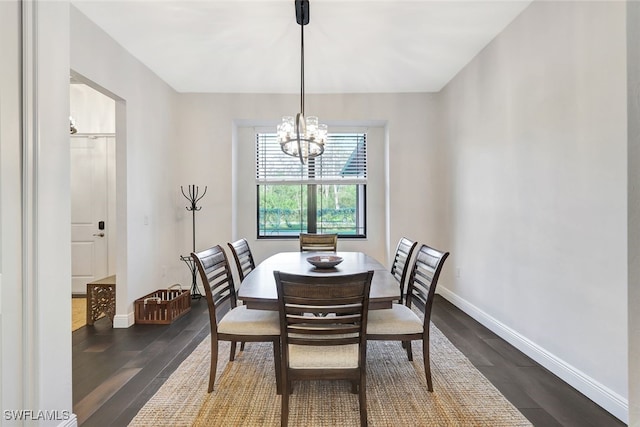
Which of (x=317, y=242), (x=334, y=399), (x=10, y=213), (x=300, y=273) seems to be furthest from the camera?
(x=317, y=242)

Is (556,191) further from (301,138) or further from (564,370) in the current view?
(301,138)

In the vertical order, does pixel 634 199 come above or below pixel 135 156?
below

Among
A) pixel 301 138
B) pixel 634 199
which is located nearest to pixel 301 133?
pixel 301 138

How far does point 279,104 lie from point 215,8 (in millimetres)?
1792

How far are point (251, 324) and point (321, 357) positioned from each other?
1.91ft

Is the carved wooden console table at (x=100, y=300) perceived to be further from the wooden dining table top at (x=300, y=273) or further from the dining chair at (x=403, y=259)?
the dining chair at (x=403, y=259)

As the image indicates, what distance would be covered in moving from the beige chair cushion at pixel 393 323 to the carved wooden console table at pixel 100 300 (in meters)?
2.71

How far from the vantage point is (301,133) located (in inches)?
96.0

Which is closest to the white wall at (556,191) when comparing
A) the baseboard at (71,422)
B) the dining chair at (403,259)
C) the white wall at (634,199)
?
the dining chair at (403,259)

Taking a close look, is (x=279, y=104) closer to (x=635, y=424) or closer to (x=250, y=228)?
(x=250, y=228)

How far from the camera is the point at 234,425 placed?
1652 millimetres

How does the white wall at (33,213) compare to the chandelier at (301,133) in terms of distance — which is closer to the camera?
the white wall at (33,213)

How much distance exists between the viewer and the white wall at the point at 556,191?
1726 millimetres

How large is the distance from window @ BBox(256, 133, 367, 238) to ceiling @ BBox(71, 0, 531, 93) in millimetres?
947
